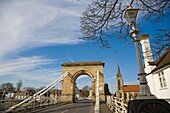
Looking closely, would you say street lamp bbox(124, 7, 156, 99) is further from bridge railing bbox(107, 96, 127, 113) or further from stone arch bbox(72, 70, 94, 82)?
stone arch bbox(72, 70, 94, 82)

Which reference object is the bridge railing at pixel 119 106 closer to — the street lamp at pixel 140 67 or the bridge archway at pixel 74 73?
the street lamp at pixel 140 67

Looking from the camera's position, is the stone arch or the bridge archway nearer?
the bridge archway

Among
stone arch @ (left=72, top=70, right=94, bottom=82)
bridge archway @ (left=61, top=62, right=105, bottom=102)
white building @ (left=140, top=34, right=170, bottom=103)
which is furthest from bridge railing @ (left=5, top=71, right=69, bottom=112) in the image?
white building @ (left=140, top=34, right=170, bottom=103)

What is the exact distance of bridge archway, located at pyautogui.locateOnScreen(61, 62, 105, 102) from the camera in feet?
87.1

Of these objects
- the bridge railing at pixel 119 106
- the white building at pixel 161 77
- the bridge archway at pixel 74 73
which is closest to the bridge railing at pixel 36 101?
the bridge archway at pixel 74 73

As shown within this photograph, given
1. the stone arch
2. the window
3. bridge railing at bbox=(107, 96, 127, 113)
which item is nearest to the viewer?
bridge railing at bbox=(107, 96, 127, 113)

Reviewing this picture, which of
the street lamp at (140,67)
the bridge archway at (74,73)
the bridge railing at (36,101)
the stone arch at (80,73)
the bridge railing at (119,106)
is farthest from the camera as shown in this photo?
the stone arch at (80,73)

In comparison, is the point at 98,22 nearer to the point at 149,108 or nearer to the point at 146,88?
the point at 146,88

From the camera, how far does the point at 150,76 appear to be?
1616cm

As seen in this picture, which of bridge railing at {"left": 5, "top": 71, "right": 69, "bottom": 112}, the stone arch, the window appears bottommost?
bridge railing at {"left": 5, "top": 71, "right": 69, "bottom": 112}

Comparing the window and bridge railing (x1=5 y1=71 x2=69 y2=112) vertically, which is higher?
the window

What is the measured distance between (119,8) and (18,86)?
82.0 metres

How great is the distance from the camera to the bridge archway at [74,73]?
26562mm

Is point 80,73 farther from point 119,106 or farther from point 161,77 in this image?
point 119,106
